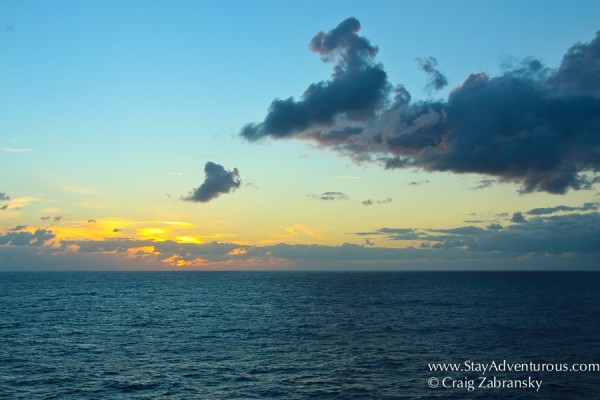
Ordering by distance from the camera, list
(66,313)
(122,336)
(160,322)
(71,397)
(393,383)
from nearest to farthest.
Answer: (71,397) → (393,383) → (122,336) → (160,322) → (66,313)

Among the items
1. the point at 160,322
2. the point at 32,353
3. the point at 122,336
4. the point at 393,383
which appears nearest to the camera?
the point at 393,383

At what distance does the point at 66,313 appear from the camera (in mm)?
102000

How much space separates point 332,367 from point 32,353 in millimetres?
37727

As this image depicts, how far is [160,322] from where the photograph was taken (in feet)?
291

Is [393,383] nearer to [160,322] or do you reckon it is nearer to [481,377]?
[481,377]

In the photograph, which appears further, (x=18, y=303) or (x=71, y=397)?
(x=18, y=303)

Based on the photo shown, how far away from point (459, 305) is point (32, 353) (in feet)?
318

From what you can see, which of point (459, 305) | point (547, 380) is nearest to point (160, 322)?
point (547, 380)

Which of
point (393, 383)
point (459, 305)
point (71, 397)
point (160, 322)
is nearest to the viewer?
point (71, 397)

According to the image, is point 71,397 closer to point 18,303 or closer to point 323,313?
point 323,313

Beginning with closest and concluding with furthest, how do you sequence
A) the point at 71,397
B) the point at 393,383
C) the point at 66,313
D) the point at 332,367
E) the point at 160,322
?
the point at 71,397 < the point at 393,383 < the point at 332,367 < the point at 160,322 < the point at 66,313

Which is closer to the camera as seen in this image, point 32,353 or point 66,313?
point 32,353

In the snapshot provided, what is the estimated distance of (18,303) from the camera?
125m

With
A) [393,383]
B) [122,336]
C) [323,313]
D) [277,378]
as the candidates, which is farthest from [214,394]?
[323,313]
